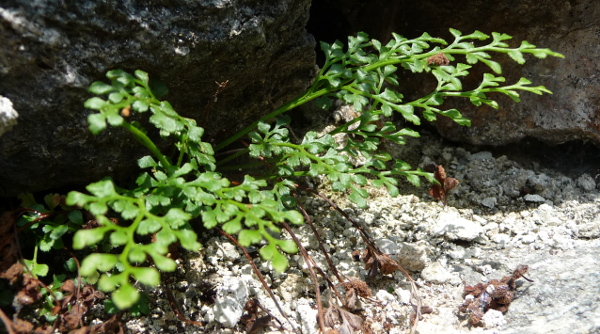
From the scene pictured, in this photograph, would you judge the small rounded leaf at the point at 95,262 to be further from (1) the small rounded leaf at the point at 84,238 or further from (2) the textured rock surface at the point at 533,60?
(2) the textured rock surface at the point at 533,60

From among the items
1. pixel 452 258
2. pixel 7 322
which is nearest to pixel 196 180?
pixel 7 322

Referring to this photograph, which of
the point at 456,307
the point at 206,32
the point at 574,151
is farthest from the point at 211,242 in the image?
the point at 574,151

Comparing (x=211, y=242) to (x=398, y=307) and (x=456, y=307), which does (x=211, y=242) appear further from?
(x=456, y=307)

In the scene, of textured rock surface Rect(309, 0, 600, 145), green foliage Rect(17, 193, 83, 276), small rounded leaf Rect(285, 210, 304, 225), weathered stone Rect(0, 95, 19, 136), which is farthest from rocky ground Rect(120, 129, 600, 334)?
weathered stone Rect(0, 95, 19, 136)

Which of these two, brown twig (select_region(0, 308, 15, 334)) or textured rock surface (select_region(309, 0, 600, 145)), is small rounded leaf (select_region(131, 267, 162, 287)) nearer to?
brown twig (select_region(0, 308, 15, 334))

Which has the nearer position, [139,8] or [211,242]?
[139,8]

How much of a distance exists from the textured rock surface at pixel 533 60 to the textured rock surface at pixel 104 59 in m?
0.98

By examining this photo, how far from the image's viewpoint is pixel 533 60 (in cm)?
322

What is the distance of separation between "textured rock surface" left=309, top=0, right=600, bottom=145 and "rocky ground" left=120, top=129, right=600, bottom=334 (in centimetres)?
20

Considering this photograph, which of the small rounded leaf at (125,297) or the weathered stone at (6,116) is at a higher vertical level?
the weathered stone at (6,116)

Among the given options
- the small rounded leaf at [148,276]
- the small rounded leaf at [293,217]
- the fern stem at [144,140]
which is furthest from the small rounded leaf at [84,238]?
the small rounded leaf at [293,217]

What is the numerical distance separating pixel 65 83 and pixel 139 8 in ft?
1.29

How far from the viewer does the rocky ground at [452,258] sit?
7.58 ft

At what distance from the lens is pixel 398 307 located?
247 cm
